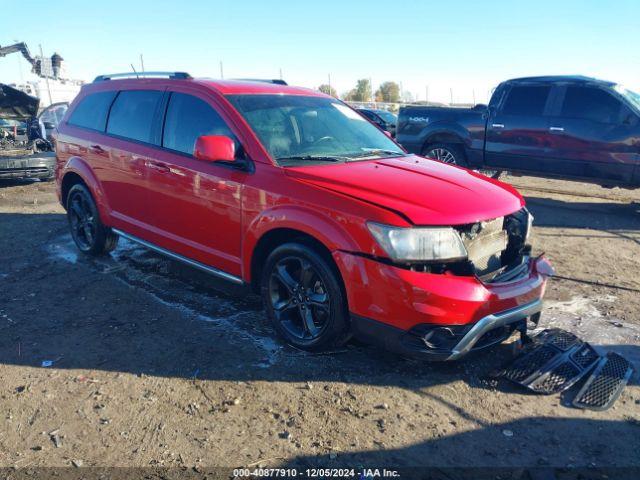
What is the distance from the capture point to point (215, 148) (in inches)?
148

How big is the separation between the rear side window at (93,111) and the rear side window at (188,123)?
48.3 inches

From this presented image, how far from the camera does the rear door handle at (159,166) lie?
14.8 ft

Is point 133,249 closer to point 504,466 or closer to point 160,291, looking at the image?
point 160,291

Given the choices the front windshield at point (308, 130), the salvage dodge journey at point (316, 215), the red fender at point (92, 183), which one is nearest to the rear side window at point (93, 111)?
the salvage dodge journey at point (316, 215)

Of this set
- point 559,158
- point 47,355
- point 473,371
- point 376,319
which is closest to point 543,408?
point 473,371

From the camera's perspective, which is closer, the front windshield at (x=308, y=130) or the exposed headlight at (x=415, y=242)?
the exposed headlight at (x=415, y=242)

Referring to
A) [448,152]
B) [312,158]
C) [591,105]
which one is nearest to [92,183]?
[312,158]

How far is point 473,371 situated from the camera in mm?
3613

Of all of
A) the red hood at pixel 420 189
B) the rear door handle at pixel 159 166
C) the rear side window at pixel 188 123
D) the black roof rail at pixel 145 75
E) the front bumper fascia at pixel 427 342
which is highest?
the black roof rail at pixel 145 75

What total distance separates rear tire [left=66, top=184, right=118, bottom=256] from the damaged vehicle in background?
3718 mm

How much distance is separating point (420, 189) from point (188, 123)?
2119 millimetres

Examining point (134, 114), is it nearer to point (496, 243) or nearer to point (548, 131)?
point (496, 243)

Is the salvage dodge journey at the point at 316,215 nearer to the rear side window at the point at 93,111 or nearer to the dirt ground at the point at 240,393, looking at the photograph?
the rear side window at the point at 93,111

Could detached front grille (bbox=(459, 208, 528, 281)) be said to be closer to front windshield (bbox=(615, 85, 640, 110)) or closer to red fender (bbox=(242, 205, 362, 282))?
red fender (bbox=(242, 205, 362, 282))
